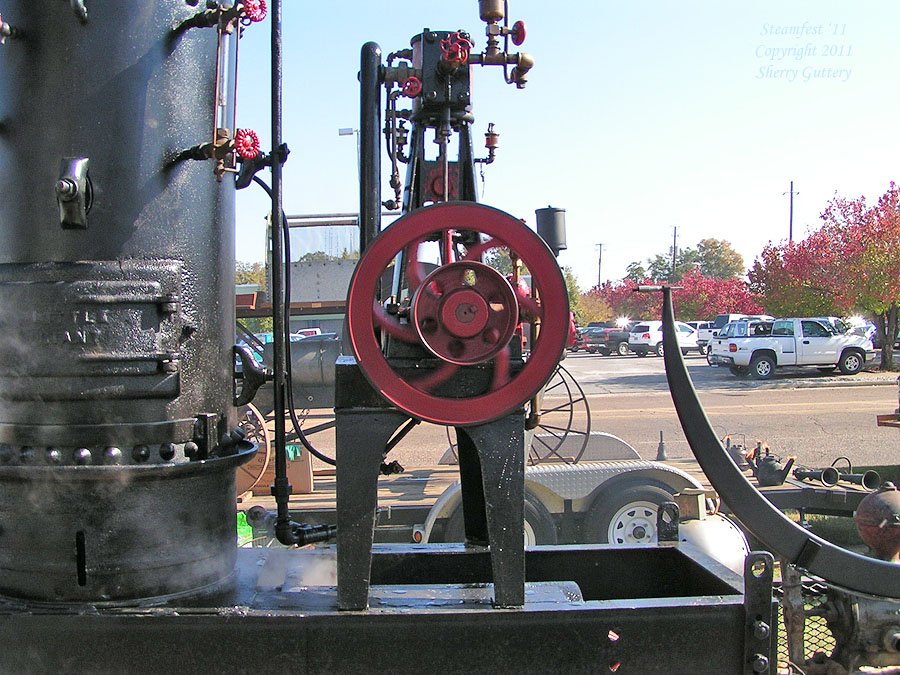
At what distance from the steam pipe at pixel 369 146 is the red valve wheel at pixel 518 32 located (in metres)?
Answer: 0.45

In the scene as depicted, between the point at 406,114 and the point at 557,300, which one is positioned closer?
the point at 557,300

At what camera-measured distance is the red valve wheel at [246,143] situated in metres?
2.12

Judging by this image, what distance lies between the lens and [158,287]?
2.11 m


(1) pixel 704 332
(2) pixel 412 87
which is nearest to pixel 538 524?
(2) pixel 412 87

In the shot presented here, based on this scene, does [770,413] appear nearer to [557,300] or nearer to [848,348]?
[848,348]

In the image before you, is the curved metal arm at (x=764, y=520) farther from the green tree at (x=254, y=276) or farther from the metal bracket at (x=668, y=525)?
the green tree at (x=254, y=276)

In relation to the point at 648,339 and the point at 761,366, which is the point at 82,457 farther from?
the point at 648,339

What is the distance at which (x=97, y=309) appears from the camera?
6.73 ft

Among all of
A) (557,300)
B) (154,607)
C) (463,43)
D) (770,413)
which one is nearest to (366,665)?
(154,607)

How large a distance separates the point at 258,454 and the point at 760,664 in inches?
293

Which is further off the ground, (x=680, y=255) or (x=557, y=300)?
(x=680, y=255)

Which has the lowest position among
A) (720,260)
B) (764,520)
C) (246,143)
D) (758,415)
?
(758,415)

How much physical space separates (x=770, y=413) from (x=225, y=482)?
14704mm

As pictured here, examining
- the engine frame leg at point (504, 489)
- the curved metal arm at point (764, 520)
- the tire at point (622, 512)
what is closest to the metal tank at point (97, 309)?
the engine frame leg at point (504, 489)
